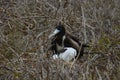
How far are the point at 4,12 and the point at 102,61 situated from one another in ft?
5.31

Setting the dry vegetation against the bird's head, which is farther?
the bird's head

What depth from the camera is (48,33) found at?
16.9ft

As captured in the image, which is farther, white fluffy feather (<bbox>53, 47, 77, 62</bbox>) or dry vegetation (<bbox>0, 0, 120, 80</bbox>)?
white fluffy feather (<bbox>53, 47, 77, 62</bbox>)

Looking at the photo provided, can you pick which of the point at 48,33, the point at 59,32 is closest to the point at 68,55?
the point at 59,32

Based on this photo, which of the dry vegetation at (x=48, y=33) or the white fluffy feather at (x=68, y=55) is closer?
the dry vegetation at (x=48, y=33)

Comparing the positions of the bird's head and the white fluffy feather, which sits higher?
the bird's head

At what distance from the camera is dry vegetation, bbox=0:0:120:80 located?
3.50 metres

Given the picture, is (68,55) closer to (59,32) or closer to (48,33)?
(59,32)

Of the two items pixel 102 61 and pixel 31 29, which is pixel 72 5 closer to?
pixel 31 29

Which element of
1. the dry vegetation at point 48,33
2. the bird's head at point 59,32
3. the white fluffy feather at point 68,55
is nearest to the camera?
the dry vegetation at point 48,33

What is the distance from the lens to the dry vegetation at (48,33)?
3.50m

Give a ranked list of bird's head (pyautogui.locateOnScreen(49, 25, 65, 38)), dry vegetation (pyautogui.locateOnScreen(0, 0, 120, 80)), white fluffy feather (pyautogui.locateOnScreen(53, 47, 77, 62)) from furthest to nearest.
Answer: bird's head (pyautogui.locateOnScreen(49, 25, 65, 38)) → white fluffy feather (pyautogui.locateOnScreen(53, 47, 77, 62)) → dry vegetation (pyautogui.locateOnScreen(0, 0, 120, 80))

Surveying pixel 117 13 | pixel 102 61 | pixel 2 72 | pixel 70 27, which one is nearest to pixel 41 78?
pixel 2 72

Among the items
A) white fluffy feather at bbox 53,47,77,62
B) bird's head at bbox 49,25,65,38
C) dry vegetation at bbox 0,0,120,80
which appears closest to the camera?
dry vegetation at bbox 0,0,120,80
